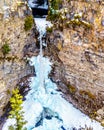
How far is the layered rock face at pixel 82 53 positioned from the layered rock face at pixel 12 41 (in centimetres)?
297

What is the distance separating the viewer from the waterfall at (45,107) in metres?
29.3

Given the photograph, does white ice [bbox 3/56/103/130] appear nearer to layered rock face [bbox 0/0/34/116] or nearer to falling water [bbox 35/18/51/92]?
falling water [bbox 35/18/51/92]

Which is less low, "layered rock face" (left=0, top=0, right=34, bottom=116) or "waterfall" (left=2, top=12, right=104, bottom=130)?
"layered rock face" (left=0, top=0, right=34, bottom=116)

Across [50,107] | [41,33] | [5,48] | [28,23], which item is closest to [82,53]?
[41,33]

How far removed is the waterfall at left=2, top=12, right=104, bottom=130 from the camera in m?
29.3

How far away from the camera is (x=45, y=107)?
100 feet

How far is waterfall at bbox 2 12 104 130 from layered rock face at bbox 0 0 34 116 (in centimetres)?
152

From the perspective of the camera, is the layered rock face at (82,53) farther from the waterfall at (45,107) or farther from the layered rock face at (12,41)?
the layered rock face at (12,41)

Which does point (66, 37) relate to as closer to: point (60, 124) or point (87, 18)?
point (87, 18)

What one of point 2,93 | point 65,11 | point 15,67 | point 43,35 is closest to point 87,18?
point 65,11

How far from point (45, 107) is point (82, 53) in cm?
604

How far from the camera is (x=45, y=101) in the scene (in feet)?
101

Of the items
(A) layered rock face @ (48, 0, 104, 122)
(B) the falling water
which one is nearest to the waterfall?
(B) the falling water

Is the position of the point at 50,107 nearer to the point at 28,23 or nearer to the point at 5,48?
the point at 5,48
